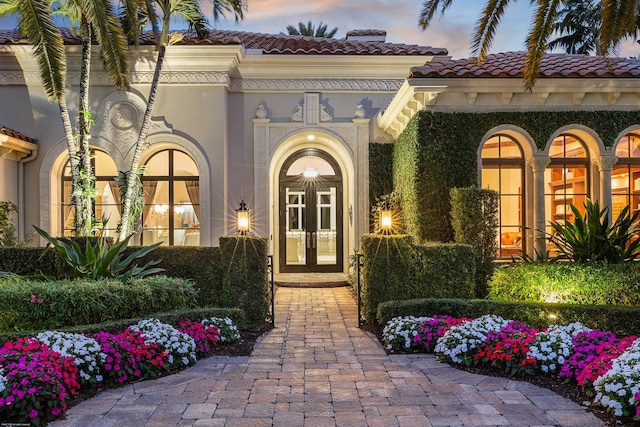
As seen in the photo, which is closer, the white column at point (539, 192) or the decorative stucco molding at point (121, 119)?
the white column at point (539, 192)

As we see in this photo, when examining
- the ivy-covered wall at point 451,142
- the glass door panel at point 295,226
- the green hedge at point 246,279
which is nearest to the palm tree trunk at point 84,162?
the green hedge at point 246,279

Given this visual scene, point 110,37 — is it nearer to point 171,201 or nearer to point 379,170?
point 171,201

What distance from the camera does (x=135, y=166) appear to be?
424 inches

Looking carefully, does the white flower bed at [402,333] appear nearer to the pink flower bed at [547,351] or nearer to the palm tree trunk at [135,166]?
the pink flower bed at [547,351]

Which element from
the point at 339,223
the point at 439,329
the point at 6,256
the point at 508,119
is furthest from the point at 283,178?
the point at 439,329

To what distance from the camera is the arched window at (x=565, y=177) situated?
10.1 meters

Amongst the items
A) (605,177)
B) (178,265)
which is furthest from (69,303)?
(605,177)

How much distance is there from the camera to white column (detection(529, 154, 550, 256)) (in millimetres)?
9719

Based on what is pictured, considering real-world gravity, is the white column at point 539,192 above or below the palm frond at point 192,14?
below

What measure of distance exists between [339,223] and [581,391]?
938 centimetres

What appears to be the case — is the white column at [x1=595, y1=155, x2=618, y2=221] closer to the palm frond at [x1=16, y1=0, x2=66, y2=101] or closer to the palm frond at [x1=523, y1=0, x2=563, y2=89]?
the palm frond at [x1=523, y1=0, x2=563, y2=89]

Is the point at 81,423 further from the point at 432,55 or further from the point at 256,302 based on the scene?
the point at 432,55

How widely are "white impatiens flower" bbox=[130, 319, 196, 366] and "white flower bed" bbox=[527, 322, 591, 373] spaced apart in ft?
11.9

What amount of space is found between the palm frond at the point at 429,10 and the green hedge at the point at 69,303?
5131 millimetres
